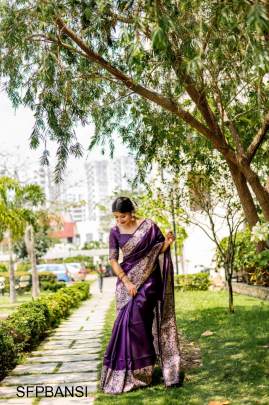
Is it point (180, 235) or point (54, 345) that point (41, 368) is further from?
point (180, 235)

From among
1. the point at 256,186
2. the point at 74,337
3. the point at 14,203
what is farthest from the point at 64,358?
the point at 14,203

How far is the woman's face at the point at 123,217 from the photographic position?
5.77 meters

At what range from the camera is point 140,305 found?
18.7 ft

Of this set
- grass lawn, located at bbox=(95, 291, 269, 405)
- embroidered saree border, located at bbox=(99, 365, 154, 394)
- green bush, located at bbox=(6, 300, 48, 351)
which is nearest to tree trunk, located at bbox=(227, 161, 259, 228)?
grass lawn, located at bbox=(95, 291, 269, 405)

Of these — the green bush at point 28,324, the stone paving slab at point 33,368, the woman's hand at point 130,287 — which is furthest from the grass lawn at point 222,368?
the stone paving slab at point 33,368

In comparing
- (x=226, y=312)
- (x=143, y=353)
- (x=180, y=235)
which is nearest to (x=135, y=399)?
(x=143, y=353)

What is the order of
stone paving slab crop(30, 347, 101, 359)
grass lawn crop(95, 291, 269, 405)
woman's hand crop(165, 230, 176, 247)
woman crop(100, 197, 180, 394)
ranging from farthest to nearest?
stone paving slab crop(30, 347, 101, 359)
woman's hand crop(165, 230, 176, 247)
woman crop(100, 197, 180, 394)
grass lawn crop(95, 291, 269, 405)

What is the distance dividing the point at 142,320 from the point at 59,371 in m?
1.48

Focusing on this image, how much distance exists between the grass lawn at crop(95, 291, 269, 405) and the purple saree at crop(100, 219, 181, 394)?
0.58ft

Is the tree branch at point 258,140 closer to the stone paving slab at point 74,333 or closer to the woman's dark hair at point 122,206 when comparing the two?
the woman's dark hair at point 122,206

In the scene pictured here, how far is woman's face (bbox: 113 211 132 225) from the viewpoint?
577 cm

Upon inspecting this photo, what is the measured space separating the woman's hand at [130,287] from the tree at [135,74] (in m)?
1.65

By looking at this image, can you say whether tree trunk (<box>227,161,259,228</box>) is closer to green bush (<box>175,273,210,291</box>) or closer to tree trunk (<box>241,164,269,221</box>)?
tree trunk (<box>241,164,269,221</box>)

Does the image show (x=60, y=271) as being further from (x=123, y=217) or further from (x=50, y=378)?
(x=123, y=217)
